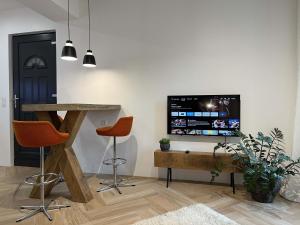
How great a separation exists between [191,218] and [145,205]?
0.58 metres

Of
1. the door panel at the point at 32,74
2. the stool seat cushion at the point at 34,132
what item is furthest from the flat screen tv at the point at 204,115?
the door panel at the point at 32,74

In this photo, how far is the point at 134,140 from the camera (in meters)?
3.85

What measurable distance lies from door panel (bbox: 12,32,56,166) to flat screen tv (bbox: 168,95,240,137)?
2.36 meters

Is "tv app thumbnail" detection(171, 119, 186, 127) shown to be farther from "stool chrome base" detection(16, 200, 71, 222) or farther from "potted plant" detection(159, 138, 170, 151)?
"stool chrome base" detection(16, 200, 71, 222)

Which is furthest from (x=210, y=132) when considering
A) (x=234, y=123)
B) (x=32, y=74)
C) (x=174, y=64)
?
(x=32, y=74)

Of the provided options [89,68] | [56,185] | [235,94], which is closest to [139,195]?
[56,185]

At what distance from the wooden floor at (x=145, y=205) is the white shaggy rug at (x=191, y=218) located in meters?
0.11

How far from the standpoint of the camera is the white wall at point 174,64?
3.22 metres

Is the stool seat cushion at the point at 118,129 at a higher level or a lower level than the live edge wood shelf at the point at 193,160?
higher

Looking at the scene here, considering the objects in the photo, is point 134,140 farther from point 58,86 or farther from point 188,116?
point 58,86

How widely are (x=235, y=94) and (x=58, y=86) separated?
120 inches

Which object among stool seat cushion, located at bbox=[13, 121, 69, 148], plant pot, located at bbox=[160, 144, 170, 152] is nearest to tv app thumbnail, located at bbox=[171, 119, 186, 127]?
→ plant pot, located at bbox=[160, 144, 170, 152]

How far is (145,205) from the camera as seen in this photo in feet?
8.89

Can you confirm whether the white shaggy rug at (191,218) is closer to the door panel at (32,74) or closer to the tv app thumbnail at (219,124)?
the tv app thumbnail at (219,124)
